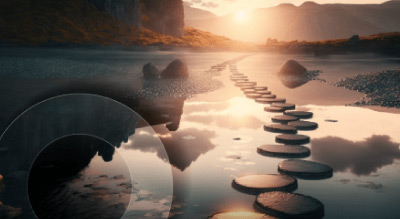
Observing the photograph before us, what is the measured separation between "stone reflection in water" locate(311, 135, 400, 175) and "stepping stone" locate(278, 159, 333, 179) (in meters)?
0.29

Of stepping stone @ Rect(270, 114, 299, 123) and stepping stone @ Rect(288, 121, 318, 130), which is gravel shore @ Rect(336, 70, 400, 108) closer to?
stepping stone @ Rect(270, 114, 299, 123)

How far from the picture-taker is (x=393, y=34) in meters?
60.1

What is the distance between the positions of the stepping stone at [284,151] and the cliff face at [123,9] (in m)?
73.9

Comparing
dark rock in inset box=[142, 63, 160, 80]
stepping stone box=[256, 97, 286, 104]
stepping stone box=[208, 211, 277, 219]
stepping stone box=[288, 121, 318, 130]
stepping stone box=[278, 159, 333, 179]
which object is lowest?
stepping stone box=[208, 211, 277, 219]

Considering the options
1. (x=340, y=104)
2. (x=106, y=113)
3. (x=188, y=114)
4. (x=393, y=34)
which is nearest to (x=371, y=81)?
(x=340, y=104)

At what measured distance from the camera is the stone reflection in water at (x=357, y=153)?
261 inches

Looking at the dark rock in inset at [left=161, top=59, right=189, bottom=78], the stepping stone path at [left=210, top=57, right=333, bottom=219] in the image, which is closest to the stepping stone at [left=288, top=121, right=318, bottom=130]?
the stepping stone path at [left=210, top=57, right=333, bottom=219]

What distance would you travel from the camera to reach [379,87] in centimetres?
1703

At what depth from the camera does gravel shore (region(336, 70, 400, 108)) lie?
44.7 feet

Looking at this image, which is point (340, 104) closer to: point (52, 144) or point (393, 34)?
point (52, 144)

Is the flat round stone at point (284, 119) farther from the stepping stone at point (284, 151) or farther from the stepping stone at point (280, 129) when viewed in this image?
the stepping stone at point (284, 151)

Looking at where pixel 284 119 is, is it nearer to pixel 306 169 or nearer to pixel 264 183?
pixel 306 169

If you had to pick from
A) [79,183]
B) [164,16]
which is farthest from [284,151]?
[164,16]

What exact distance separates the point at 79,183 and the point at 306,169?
10.1ft
